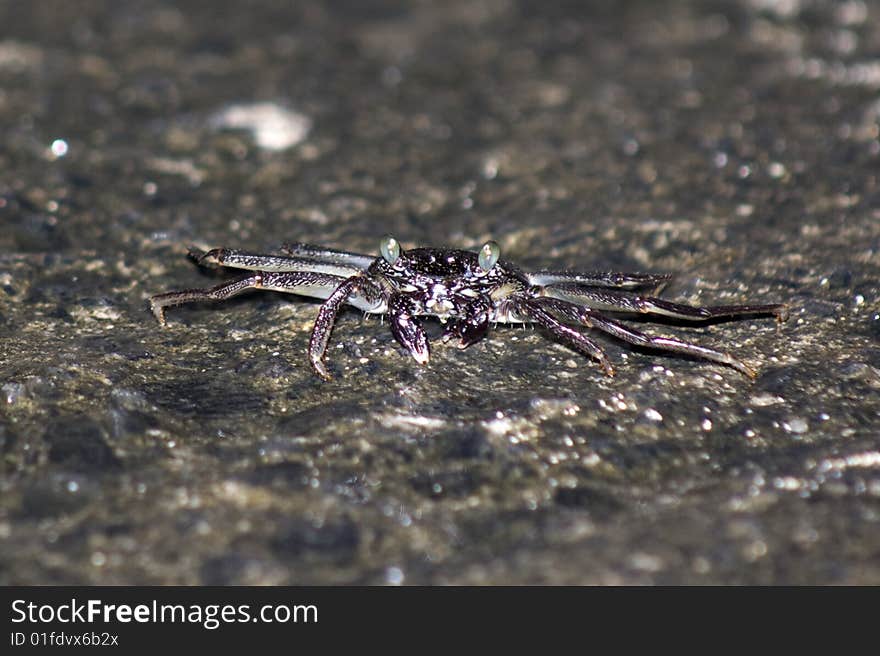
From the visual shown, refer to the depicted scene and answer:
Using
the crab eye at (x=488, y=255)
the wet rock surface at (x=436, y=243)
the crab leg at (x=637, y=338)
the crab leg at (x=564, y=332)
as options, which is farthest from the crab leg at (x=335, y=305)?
the crab leg at (x=637, y=338)

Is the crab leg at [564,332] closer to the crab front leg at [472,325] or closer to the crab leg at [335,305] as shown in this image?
the crab front leg at [472,325]

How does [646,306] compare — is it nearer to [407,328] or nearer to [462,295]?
[462,295]

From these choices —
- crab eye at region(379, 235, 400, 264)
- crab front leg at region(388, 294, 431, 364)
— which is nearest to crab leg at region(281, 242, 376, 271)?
crab eye at region(379, 235, 400, 264)

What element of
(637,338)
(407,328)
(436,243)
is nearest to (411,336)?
(407,328)

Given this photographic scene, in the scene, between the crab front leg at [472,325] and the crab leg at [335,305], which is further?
the crab front leg at [472,325]

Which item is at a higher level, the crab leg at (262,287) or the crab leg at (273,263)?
the crab leg at (273,263)

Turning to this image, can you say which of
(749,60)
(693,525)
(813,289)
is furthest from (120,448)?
(749,60)
